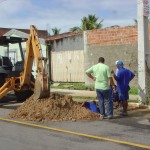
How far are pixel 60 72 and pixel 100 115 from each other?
45.4 feet

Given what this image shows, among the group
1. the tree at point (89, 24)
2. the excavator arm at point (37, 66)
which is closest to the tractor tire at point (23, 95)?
the excavator arm at point (37, 66)

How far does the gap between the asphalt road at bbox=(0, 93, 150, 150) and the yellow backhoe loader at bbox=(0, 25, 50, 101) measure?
156 centimetres

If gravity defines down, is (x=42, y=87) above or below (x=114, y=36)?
below

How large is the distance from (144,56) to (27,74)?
434cm

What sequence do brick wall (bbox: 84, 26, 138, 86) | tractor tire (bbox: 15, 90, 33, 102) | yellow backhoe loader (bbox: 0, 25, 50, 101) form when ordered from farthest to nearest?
brick wall (bbox: 84, 26, 138, 86)
tractor tire (bbox: 15, 90, 33, 102)
yellow backhoe loader (bbox: 0, 25, 50, 101)

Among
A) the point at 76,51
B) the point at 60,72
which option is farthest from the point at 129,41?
the point at 60,72

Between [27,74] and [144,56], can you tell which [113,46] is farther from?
[144,56]

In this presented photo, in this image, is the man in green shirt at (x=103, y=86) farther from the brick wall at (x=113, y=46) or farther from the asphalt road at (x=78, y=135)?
the brick wall at (x=113, y=46)

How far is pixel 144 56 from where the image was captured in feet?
45.0

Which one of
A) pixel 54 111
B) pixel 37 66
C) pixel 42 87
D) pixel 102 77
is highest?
pixel 37 66

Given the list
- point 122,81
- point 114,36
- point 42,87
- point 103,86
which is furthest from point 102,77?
point 114,36

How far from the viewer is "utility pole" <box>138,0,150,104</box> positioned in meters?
13.7

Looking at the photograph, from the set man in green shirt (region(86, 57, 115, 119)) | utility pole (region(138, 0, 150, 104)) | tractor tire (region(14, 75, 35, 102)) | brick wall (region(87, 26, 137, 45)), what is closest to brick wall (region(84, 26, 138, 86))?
brick wall (region(87, 26, 137, 45))

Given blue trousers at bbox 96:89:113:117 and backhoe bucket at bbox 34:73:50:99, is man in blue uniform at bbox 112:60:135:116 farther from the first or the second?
backhoe bucket at bbox 34:73:50:99
